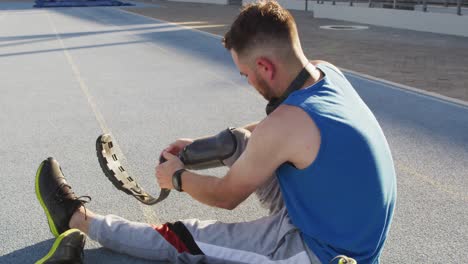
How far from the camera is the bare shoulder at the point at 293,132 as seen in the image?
233cm

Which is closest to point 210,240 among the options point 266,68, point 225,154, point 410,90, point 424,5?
point 225,154

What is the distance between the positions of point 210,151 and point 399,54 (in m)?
9.63

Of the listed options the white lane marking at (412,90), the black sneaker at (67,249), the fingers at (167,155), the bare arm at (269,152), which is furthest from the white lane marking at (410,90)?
the black sneaker at (67,249)

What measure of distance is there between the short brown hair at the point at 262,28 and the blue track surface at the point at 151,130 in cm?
143

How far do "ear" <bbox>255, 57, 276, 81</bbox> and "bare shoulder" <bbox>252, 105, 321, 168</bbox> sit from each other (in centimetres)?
17

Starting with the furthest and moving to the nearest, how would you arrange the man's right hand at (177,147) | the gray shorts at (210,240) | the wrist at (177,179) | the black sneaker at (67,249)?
the man's right hand at (177,147) < the black sneaker at (67,249) < the wrist at (177,179) < the gray shorts at (210,240)

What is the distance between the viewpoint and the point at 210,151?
3.08 meters

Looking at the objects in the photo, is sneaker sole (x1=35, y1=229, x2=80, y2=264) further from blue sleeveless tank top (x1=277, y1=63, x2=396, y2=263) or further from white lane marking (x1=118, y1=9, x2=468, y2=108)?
white lane marking (x1=118, y1=9, x2=468, y2=108)

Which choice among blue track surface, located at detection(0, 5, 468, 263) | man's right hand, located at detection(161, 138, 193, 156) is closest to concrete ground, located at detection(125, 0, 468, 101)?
blue track surface, located at detection(0, 5, 468, 263)

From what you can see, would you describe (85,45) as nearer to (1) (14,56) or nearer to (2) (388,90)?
(1) (14,56)

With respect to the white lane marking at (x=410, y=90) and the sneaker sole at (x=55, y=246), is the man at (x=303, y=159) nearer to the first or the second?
the sneaker sole at (x=55, y=246)

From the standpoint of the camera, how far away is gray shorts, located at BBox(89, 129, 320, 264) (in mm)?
2662

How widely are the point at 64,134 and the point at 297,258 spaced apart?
12.6 ft

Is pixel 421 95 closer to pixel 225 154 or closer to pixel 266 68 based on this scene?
pixel 225 154
